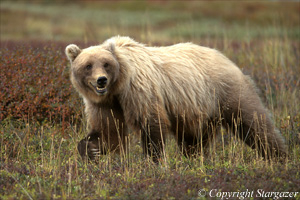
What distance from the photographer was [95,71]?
536 cm

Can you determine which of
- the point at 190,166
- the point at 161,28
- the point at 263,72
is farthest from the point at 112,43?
the point at 161,28

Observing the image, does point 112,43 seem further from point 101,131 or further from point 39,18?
point 39,18

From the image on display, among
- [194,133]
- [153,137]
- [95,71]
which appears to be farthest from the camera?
[194,133]

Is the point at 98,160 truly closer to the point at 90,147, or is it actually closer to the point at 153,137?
the point at 90,147

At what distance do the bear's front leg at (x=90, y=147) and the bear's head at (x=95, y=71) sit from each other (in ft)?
1.76

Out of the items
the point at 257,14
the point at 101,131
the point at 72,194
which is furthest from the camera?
the point at 257,14

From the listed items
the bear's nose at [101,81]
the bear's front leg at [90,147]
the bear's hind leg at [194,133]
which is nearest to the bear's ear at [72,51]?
the bear's nose at [101,81]

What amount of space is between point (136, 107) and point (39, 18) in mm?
26833

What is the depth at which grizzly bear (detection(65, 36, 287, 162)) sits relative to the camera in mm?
5500

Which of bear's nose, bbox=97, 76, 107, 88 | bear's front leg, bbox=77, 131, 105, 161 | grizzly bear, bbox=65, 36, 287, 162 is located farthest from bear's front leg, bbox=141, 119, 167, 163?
bear's nose, bbox=97, 76, 107, 88

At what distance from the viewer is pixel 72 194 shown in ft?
14.4

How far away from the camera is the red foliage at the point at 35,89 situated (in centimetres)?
684

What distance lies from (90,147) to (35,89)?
195cm

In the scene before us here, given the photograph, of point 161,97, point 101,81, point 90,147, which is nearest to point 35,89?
point 90,147
